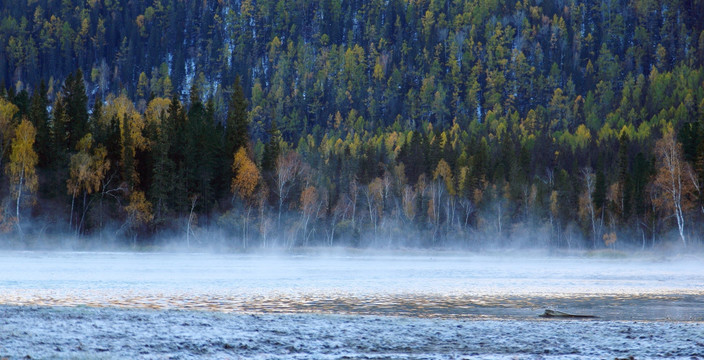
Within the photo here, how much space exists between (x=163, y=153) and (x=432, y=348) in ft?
204

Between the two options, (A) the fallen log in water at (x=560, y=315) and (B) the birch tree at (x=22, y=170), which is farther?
(B) the birch tree at (x=22, y=170)

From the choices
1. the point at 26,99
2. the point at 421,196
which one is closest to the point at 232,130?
the point at 26,99

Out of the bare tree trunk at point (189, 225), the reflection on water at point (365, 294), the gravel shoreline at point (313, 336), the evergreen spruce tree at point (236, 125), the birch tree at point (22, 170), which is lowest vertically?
the reflection on water at point (365, 294)

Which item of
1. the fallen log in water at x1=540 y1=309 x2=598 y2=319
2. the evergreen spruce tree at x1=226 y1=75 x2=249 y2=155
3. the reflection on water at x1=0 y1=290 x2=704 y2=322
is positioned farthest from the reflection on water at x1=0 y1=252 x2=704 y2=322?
the evergreen spruce tree at x1=226 y1=75 x2=249 y2=155

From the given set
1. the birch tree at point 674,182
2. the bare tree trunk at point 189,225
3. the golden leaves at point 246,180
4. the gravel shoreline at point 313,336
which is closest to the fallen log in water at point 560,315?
the gravel shoreline at point 313,336

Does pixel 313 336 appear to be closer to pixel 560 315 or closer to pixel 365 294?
pixel 560 315

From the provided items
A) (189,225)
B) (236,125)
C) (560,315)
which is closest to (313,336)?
(560,315)

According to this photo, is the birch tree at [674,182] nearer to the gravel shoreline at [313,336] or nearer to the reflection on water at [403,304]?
the reflection on water at [403,304]

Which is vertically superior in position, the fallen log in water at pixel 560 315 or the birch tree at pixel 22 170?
the birch tree at pixel 22 170

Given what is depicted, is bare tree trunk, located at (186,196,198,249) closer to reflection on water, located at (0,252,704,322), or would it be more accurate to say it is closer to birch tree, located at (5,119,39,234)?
birch tree, located at (5,119,39,234)

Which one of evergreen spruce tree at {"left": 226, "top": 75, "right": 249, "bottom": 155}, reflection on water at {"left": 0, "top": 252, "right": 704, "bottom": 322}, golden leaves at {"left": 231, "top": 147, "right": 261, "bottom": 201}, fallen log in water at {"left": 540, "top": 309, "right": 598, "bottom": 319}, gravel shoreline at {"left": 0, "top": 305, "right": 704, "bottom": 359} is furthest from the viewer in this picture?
evergreen spruce tree at {"left": 226, "top": 75, "right": 249, "bottom": 155}

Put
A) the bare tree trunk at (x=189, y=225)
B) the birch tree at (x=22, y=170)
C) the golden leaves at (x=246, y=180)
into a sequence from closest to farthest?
the birch tree at (x=22, y=170), the bare tree trunk at (x=189, y=225), the golden leaves at (x=246, y=180)

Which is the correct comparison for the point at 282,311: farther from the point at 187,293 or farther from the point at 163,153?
the point at 163,153

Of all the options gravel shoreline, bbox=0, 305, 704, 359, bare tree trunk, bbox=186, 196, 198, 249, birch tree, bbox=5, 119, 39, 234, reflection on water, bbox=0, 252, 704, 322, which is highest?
birch tree, bbox=5, 119, 39, 234
